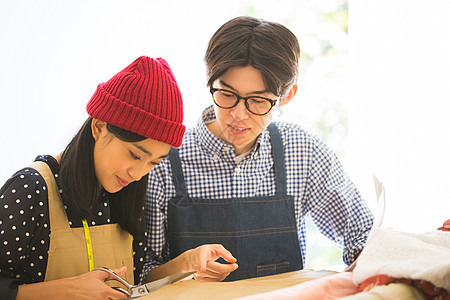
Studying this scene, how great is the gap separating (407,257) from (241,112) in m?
0.76

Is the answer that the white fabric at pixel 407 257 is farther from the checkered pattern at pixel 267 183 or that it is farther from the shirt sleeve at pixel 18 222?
the shirt sleeve at pixel 18 222

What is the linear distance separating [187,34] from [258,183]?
3.04ft

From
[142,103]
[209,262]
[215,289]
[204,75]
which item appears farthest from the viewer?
[204,75]

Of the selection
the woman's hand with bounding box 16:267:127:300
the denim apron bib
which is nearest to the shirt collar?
the denim apron bib

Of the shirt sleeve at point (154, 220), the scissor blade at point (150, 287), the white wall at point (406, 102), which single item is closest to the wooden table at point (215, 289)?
the scissor blade at point (150, 287)

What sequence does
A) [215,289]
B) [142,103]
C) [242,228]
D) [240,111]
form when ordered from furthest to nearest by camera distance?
1. [242,228]
2. [240,111]
3. [142,103]
4. [215,289]

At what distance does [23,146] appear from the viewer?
76.4 inches

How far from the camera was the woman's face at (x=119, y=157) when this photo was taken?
1.30m

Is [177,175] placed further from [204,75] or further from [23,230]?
[204,75]

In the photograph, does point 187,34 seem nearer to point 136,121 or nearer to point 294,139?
point 294,139

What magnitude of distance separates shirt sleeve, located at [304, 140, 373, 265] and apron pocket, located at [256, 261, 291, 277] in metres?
0.19

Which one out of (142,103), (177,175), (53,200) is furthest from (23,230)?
(177,175)

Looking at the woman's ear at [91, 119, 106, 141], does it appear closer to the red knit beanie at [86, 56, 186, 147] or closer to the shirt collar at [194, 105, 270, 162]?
the red knit beanie at [86, 56, 186, 147]

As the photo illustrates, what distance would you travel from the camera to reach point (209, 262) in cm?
140
